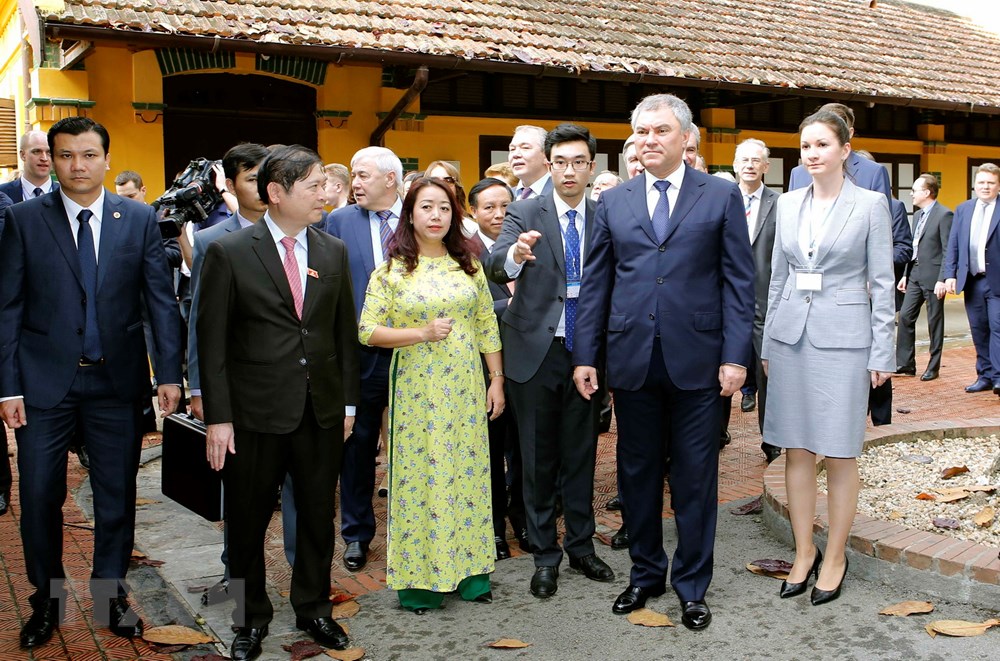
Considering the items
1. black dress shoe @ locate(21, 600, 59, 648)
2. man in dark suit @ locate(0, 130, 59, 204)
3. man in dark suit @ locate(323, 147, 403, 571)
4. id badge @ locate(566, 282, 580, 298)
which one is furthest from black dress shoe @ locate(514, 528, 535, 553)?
man in dark suit @ locate(0, 130, 59, 204)

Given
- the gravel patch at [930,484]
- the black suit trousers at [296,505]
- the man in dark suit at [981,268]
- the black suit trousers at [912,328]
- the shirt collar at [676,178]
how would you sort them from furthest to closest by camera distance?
the black suit trousers at [912,328] < the man in dark suit at [981,268] < the gravel patch at [930,484] < the shirt collar at [676,178] < the black suit trousers at [296,505]

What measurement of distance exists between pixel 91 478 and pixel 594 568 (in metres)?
2.29

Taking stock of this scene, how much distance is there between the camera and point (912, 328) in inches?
423

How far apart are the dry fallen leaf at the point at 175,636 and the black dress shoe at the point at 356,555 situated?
3.18 feet

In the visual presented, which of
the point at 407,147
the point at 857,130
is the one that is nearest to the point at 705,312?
the point at 407,147

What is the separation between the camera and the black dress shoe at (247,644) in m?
3.82

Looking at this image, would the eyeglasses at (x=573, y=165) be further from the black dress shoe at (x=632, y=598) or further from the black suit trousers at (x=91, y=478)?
the black suit trousers at (x=91, y=478)

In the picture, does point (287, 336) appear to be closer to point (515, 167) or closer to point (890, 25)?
point (515, 167)

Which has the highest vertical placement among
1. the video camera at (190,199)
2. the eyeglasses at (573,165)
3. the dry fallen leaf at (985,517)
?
the eyeglasses at (573,165)

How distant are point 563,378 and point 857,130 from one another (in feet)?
46.0

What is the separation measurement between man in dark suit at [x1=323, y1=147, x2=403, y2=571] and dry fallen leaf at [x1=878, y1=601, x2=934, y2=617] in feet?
8.15

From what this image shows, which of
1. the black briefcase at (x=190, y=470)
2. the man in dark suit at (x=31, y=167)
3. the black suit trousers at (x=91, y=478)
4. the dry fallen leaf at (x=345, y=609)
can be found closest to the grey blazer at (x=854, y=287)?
the dry fallen leaf at (x=345, y=609)

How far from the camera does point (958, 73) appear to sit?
56.3 ft

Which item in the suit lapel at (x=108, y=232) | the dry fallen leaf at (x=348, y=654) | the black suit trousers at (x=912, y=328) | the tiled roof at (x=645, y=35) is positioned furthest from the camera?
the black suit trousers at (x=912, y=328)
